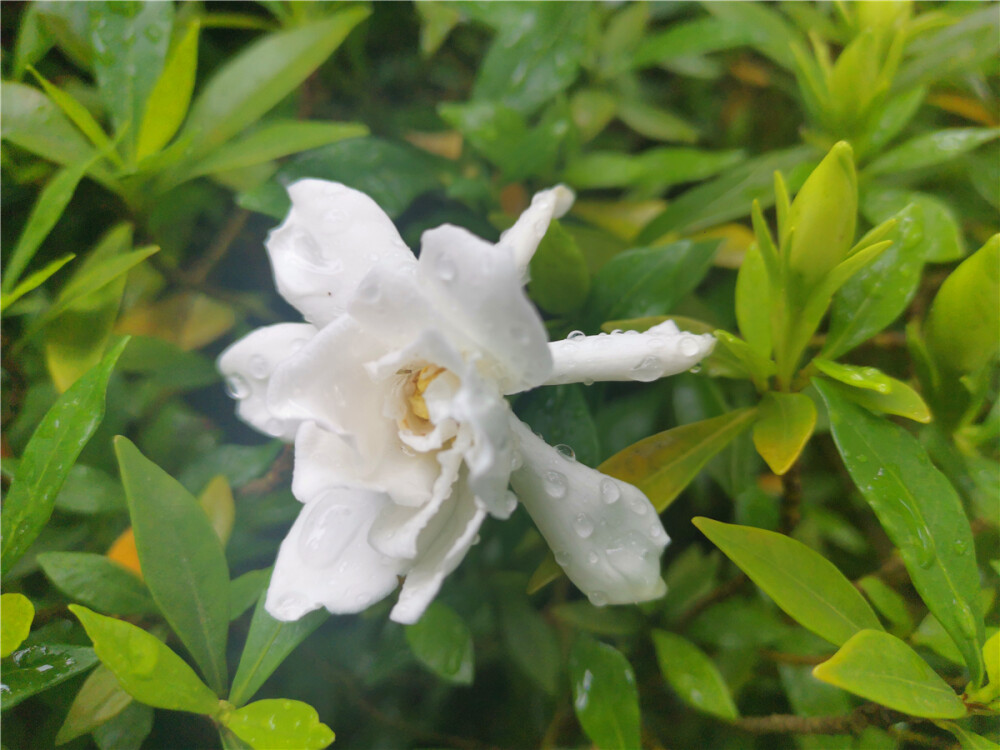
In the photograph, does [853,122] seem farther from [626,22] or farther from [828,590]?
[828,590]

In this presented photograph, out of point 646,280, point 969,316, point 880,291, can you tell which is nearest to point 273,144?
point 646,280

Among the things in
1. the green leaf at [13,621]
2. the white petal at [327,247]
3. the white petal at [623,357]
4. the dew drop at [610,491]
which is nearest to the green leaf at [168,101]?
the white petal at [327,247]

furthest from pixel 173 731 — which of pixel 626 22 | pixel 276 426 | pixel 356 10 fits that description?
pixel 626 22

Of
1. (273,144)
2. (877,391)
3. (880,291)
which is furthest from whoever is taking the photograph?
(273,144)

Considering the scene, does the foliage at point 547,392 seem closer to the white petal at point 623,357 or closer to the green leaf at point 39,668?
the green leaf at point 39,668

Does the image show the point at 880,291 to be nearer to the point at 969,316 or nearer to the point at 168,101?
the point at 969,316

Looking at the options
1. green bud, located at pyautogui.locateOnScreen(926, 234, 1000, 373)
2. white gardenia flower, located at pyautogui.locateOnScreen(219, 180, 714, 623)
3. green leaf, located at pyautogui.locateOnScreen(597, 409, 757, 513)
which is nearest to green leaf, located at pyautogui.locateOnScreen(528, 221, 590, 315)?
white gardenia flower, located at pyautogui.locateOnScreen(219, 180, 714, 623)
